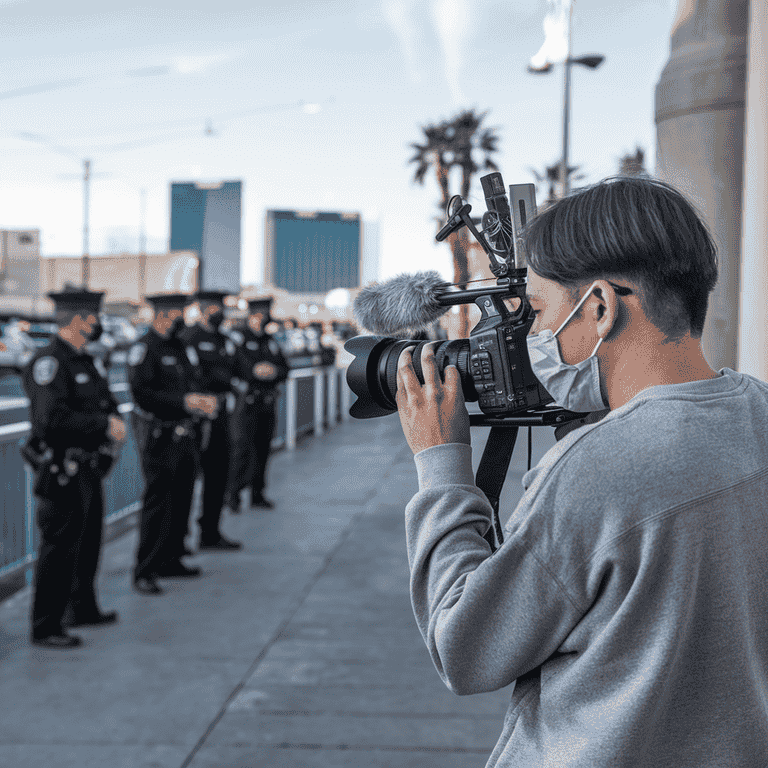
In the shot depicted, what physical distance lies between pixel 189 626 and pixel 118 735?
55.4 inches

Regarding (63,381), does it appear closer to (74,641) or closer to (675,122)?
(74,641)

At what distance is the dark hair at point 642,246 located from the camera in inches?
38.1

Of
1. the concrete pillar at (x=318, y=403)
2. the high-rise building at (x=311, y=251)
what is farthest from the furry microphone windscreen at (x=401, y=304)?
the high-rise building at (x=311, y=251)

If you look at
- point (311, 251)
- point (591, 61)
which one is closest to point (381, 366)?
point (591, 61)

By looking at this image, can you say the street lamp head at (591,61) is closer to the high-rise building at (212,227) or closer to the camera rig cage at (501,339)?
the camera rig cage at (501,339)

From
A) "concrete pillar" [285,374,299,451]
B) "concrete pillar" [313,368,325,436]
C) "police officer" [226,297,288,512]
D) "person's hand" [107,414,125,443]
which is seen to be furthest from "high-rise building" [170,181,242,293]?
"person's hand" [107,414,125,443]

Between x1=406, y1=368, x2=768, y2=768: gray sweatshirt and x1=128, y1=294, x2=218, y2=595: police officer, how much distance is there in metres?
4.85

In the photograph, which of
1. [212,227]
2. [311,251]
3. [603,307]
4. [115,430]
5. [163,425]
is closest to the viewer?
[603,307]

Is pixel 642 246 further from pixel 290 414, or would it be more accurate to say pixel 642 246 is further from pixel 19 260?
pixel 19 260

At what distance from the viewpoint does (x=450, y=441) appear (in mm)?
1096

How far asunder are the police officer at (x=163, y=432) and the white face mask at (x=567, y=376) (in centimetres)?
478

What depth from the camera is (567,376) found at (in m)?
1.06

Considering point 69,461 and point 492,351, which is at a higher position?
point 492,351

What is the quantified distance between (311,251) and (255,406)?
108 m
